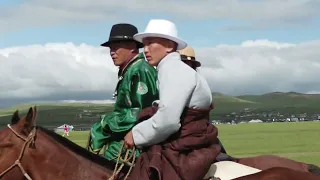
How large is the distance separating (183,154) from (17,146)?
1.78 metres

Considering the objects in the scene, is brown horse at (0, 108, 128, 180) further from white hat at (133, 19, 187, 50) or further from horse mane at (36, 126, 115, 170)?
white hat at (133, 19, 187, 50)

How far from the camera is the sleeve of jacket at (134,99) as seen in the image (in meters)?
6.75

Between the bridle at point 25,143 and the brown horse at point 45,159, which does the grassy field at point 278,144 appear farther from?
the bridle at point 25,143

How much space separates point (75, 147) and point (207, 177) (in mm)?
1542

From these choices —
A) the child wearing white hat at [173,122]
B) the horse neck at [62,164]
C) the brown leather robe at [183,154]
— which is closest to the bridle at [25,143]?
the horse neck at [62,164]

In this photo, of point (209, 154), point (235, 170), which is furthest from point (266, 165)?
point (209, 154)

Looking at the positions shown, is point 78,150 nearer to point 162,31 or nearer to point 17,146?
point 17,146

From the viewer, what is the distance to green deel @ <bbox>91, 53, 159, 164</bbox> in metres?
6.76

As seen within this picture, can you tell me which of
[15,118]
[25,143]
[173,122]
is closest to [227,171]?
[173,122]

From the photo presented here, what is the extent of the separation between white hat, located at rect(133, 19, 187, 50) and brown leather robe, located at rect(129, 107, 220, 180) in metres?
0.77

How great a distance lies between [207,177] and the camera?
20.4 feet

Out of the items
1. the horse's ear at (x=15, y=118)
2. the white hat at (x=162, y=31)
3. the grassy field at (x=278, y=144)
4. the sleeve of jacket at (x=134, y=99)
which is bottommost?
the grassy field at (x=278, y=144)

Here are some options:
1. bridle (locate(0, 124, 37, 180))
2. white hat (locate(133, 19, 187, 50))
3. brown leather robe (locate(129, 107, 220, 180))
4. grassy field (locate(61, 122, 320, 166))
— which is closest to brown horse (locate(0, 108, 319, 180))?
bridle (locate(0, 124, 37, 180))

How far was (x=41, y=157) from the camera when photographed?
6.20 m
